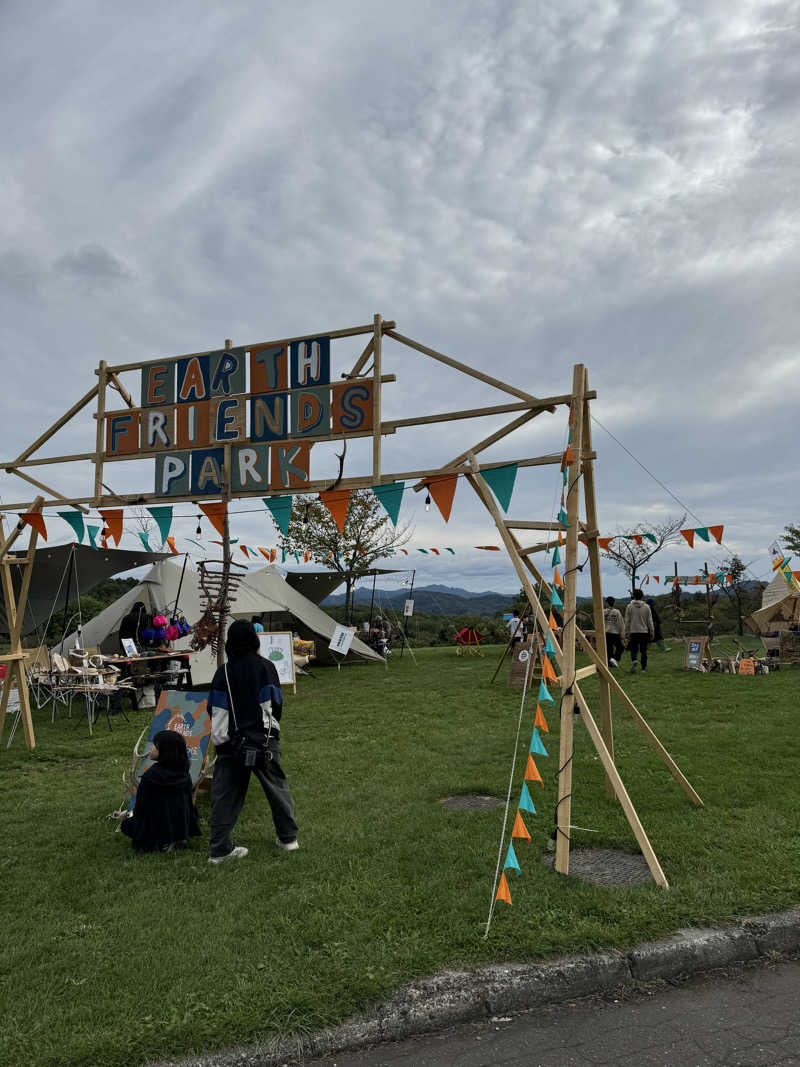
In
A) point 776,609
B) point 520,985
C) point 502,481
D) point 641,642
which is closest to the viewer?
point 520,985

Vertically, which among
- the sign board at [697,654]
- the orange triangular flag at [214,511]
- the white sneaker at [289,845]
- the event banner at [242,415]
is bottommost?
the white sneaker at [289,845]

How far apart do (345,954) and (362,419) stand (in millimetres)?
4120

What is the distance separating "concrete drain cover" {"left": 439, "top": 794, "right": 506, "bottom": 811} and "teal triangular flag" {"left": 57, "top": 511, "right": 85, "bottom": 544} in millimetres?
4990

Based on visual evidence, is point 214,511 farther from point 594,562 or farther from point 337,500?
point 594,562

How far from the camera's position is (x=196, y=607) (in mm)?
15344

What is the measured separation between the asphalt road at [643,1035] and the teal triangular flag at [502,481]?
3.15 metres

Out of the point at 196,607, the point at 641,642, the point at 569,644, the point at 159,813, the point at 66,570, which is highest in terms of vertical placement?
the point at 66,570

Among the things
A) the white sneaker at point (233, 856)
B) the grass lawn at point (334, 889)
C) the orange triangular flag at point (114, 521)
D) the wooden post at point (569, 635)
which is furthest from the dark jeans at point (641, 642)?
the white sneaker at point (233, 856)

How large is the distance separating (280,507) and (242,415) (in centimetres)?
91

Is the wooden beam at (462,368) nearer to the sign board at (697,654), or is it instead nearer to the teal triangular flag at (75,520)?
the teal triangular flag at (75,520)

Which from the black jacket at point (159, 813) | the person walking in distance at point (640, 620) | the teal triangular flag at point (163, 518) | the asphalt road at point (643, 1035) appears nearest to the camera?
the asphalt road at point (643, 1035)

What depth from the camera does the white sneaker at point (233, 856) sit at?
4.86 meters

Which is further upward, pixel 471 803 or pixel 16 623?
pixel 16 623

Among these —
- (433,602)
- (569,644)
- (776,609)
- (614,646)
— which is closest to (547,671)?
(569,644)
